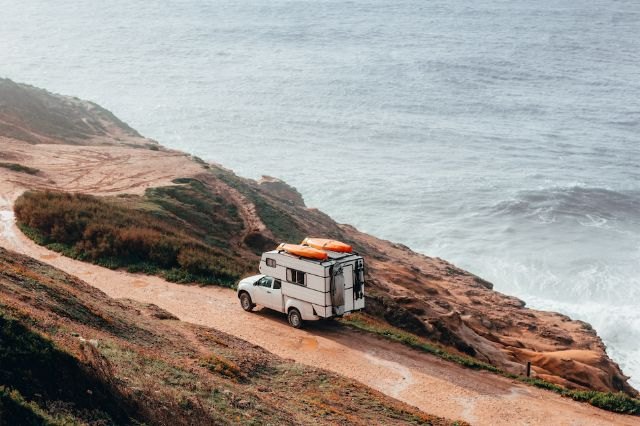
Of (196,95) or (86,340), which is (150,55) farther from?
(86,340)

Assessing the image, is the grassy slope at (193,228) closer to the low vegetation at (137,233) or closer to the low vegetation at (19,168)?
the low vegetation at (137,233)

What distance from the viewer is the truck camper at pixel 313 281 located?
22703 millimetres

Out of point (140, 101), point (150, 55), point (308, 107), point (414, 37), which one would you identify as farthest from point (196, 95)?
point (414, 37)

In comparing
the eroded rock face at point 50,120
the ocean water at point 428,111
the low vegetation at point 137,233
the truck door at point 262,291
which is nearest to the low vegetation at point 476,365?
the truck door at point 262,291

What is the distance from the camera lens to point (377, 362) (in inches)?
864

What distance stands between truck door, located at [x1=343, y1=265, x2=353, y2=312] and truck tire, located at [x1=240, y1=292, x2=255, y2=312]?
3.99m

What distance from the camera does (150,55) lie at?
165500mm

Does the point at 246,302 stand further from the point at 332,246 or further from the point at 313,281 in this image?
the point at 332,246

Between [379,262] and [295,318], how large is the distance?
1626cm

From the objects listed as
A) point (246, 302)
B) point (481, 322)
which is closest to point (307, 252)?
point (246, 302)

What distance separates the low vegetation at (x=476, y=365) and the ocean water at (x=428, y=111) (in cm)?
2003

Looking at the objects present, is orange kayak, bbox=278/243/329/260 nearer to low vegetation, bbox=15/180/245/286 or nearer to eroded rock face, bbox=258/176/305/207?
low vegetation, bbox=15/180/245/286

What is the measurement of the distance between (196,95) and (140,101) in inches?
421

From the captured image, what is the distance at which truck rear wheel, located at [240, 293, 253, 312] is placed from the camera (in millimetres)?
25141
